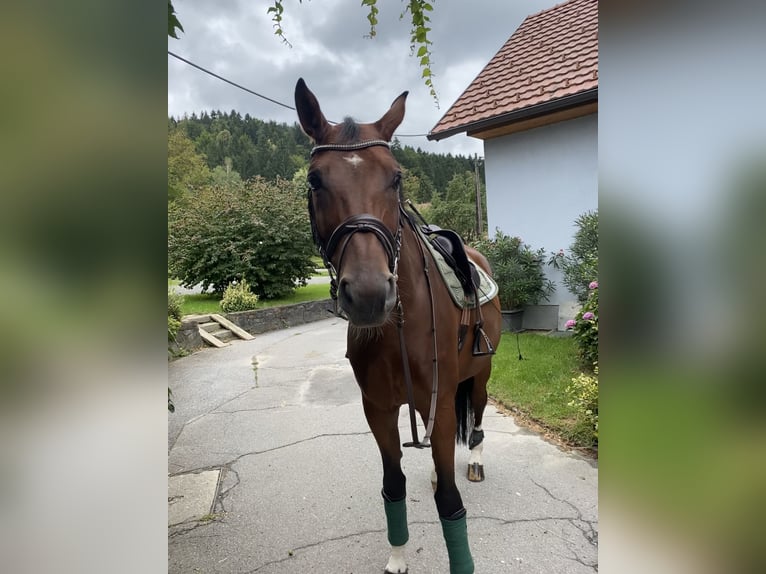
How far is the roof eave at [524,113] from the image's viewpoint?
20.0ft

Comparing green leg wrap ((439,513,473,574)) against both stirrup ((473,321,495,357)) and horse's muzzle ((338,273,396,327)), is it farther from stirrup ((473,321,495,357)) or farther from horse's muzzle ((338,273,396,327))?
horse's muzzle ((338,273,396,327))

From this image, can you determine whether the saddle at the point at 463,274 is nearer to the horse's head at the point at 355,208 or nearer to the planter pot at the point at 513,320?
the horse's head at the point at 355,208

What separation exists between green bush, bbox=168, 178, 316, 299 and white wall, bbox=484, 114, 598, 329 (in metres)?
6.09

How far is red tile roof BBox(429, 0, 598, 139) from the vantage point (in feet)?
21.4

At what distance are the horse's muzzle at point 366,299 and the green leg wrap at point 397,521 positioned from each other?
4.30 feet

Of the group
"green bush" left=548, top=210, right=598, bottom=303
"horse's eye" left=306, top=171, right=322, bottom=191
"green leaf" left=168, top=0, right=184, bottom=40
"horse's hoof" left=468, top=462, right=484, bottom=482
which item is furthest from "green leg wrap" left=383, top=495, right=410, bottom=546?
"green bush" left=548, top=210, right=598, bottom=303

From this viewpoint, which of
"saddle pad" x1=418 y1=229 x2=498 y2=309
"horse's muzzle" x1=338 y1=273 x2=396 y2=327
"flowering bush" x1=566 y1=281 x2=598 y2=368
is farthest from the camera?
"flowering bush" x1=566 y1=281 x2=598 y2=368

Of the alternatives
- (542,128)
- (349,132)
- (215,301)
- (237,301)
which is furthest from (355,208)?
(215,301)

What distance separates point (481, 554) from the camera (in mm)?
2363

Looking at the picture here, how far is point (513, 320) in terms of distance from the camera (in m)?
7.80

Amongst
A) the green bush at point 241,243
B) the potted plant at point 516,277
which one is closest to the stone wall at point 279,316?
the green bush at point 241,243
